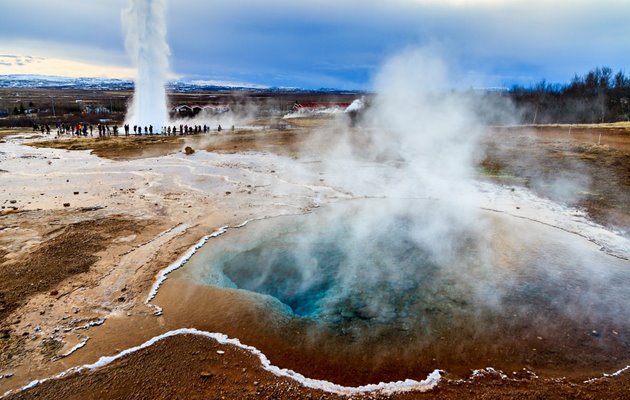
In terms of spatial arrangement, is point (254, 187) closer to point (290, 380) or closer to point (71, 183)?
point (71, 183)

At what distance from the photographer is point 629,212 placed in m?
9.33

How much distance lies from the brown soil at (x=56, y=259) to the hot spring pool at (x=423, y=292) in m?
A: 1.83

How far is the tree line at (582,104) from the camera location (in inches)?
1309

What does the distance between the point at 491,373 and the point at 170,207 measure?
7.93 meters

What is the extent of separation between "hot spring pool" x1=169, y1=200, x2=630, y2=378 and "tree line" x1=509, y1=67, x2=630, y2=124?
29.8m

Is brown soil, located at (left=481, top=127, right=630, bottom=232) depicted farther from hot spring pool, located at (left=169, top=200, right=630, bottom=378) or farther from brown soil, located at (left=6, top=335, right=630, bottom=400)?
brown soil, located at (left=6, top=335, right=630, bottom=400)

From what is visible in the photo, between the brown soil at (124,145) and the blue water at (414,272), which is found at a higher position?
the brown soil at (124,145)

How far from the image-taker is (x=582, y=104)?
36.2 meters

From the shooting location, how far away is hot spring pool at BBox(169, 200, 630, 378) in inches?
176

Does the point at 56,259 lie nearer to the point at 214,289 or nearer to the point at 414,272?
the point at 214,289

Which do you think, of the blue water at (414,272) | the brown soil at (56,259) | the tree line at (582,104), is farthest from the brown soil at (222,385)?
the tree line at (582,104)

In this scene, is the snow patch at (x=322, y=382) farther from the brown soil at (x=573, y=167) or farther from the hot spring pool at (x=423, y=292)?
the brown soil at (x=573, y=167)

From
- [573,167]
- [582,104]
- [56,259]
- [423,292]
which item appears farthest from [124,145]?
[582,104]

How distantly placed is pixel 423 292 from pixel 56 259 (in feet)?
19.6
